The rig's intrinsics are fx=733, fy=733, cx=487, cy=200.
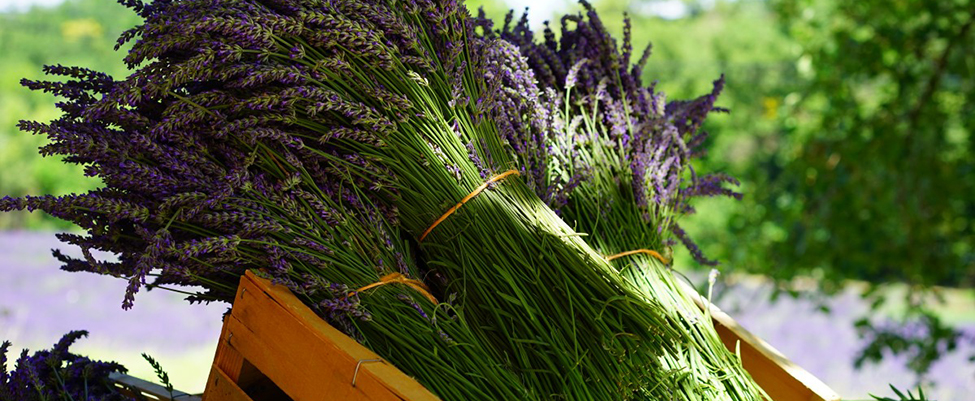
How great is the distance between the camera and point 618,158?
1.42 metres

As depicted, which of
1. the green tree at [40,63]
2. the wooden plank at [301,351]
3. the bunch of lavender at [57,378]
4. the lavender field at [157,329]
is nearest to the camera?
the wooden plank at [301,351]

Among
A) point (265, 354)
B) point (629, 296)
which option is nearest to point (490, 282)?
point (629, 296)

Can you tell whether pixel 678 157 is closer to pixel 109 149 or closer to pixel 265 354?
pixel 265 354

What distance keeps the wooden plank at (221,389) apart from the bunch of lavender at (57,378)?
22cm

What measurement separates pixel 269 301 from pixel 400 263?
7.7 inches

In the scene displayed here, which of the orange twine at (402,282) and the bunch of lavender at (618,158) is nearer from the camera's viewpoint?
the orange twine at (402,282)

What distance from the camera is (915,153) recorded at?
321 centimetres

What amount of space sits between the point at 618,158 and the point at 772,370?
491 mm

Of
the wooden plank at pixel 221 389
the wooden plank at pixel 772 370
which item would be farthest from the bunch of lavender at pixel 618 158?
the wooden plank at pixel 221 389

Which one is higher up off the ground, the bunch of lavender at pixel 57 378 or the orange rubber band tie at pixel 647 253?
the orange rubber band tie at pixel 647 253

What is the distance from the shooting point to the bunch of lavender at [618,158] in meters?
1.22

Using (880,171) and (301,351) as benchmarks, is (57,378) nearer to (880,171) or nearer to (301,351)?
(301,351)

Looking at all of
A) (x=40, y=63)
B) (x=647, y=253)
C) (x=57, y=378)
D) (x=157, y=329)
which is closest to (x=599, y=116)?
(x=647, y=253)

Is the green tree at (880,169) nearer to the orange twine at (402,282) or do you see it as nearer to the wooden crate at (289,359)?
the orange twine at (402,282)
